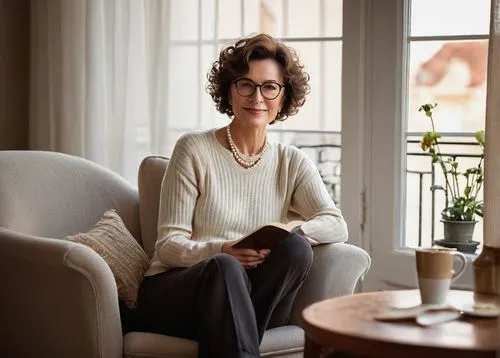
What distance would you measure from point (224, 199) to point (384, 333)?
41.9 inches

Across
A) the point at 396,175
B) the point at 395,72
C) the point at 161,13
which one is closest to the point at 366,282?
the point at 396,175

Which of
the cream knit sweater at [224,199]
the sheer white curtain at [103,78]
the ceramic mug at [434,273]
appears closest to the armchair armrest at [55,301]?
the cream knit sweater at [224,199]

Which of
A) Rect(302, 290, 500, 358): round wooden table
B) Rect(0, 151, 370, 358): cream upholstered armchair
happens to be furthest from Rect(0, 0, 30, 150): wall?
Rect(302, 290, 500, 358): round wooden table

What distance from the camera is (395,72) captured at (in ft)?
11.4

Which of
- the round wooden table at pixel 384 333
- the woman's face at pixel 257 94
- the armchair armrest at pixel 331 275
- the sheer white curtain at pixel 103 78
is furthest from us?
the sheer white curtain at pixel 103 78

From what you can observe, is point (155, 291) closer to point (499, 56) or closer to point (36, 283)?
point (36, 283)

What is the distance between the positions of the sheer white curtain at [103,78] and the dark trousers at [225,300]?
3.51ft

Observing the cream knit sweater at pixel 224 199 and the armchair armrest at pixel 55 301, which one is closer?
the armchair armrest at pixel 55 301

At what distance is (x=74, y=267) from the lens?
2541mm

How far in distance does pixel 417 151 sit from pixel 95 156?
1.25 metres

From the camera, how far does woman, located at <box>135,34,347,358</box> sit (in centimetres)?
253

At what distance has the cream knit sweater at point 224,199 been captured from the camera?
2832mm

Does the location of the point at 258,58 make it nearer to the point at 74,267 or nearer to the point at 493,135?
the point at 493,135

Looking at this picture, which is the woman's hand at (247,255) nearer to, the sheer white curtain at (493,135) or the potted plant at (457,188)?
the sheer white curtain at (493,135)
